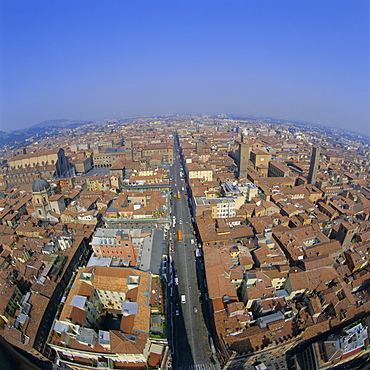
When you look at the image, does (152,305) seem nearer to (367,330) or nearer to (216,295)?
(216,295)

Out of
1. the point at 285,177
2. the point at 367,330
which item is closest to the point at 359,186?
the point at 285,177

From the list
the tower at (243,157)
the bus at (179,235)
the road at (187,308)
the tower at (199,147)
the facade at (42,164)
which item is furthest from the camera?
the tower at (199,147)

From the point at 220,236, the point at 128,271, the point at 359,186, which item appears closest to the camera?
the point at 128,271

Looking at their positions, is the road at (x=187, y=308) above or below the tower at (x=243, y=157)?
below

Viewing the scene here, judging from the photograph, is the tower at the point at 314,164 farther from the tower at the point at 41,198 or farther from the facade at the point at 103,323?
the tower at the point at 41,198

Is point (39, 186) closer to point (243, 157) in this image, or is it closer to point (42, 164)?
point (42, 164)

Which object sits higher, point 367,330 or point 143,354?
point 143,354

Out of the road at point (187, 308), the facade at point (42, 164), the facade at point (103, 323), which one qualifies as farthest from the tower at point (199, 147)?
the facade at point (103, 323)

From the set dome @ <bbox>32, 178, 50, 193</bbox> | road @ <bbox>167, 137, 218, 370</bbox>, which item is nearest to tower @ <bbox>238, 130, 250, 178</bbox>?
road @ <bbox>167, 137, 218, 370</bbox>
